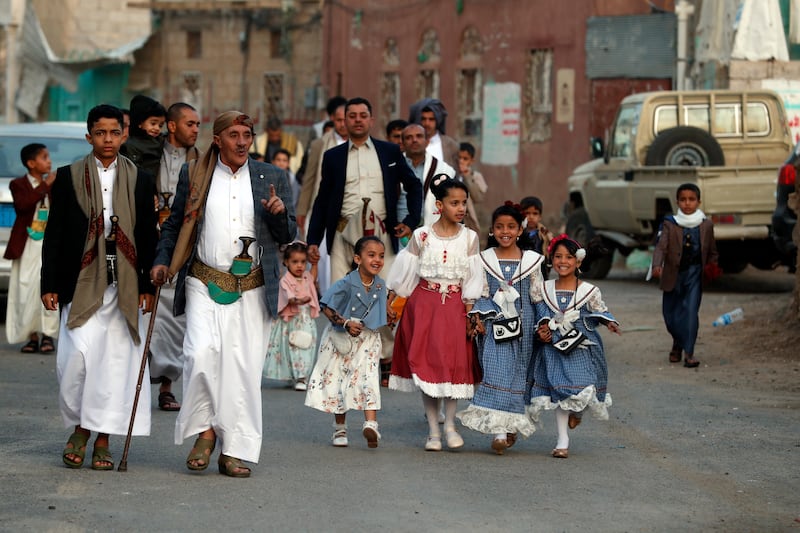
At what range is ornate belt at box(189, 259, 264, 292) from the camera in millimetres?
7840

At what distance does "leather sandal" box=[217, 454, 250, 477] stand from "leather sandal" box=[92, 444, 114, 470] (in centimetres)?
57

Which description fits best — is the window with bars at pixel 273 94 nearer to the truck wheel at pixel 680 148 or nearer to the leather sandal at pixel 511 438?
the truck wheel at pixel 680 148

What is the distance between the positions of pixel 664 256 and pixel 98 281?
625cm

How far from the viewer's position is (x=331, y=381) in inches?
362

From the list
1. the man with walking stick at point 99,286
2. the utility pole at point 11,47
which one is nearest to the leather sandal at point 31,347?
the man with walking stick at point 99,286

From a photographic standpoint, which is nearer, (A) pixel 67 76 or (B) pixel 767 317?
(B) pixel 767 317

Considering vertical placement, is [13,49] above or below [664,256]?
above

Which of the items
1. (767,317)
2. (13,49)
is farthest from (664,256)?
(13,49)

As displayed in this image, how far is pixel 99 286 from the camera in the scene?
7965 mm

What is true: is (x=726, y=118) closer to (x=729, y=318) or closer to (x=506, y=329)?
(x=729, y=318)

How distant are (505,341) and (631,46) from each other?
67.3ft

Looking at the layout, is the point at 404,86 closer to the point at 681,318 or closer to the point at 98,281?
the point at 681,318

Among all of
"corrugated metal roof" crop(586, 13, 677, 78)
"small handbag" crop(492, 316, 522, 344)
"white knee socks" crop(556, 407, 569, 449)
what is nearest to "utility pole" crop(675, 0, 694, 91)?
"corrugated metal roof" crop(586, 13, 677, 78)

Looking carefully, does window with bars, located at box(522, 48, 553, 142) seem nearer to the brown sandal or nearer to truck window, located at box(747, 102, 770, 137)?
truck window, located at box(747, 102, 770, 137)
